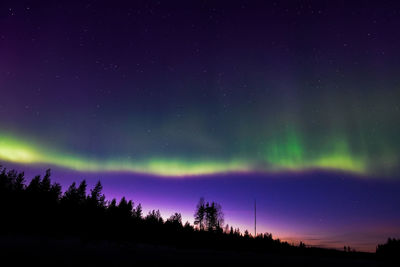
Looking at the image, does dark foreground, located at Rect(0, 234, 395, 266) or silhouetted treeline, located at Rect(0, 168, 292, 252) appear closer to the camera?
dark foreground, located at Rect(0, 234, 395, 266)

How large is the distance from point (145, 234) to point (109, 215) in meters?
14.1

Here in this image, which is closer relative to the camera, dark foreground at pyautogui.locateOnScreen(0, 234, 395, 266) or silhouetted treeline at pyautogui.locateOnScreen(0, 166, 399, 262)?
dark foreground at pyautogui.locateOnScreen(0, 234, 395, 266)

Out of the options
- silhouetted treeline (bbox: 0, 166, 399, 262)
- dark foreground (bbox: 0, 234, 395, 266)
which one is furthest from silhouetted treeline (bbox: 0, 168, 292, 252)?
dark foreground (bbox: 0, 234, 395, 266)

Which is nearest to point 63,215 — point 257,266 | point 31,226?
point 31,226

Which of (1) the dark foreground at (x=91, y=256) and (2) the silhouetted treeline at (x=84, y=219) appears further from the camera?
(2) the silhouetted treeline at (x=84, y=219)

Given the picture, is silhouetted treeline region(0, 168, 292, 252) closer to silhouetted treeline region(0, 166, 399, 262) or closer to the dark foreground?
silhouetted treeline region(0, 166, 399, 262)

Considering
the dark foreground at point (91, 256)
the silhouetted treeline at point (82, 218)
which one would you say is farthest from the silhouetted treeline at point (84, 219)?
the dark foreground at point (91, 256)

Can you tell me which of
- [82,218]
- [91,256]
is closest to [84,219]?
[82,218]

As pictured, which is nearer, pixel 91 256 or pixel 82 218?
pixel 91 256

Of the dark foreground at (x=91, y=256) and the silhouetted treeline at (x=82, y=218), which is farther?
the silhouetted treeline at (x=82, y=218)

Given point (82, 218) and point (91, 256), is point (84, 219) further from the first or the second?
point (91, 256)

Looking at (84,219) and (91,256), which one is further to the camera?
(84,219)

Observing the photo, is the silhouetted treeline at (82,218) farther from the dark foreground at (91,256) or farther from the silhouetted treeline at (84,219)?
the dark foreground at (91,256)

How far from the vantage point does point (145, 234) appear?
8494cm
